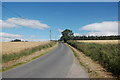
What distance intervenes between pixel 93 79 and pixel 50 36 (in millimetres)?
58680

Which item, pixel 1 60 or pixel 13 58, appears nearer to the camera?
pixel 1 60

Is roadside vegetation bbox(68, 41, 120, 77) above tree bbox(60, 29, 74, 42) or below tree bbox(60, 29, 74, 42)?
below

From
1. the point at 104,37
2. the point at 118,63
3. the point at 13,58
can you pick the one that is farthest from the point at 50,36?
the point at 104,37

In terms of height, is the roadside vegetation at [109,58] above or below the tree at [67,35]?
below

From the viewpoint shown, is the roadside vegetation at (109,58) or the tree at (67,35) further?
the tree at (67,35)

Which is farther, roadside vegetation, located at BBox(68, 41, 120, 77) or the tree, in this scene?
the tree

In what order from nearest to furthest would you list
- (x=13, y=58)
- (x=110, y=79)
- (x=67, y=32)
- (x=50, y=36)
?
(x=110, y=79)
(x=13, y=58)
(x=50, y=36)
(x=67, y=32)

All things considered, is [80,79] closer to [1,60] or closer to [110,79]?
[110,79]

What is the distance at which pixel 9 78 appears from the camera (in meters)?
8.74

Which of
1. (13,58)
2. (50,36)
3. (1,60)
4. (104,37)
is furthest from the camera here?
(104,37)

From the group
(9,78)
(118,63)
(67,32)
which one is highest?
(67,32)

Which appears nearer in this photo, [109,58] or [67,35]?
[109,58]

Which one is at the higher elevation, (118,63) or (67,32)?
(67,32)

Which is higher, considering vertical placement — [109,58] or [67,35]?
[67,35]
